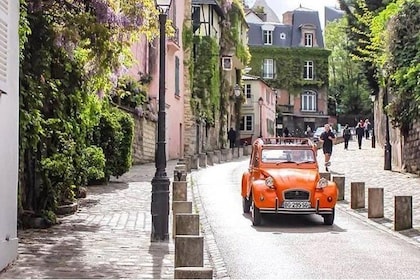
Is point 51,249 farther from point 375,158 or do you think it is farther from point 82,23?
point 375,158

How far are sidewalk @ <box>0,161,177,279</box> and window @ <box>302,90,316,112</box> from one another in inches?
2492

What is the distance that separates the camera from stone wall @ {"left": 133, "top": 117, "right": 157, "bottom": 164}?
1216 inches

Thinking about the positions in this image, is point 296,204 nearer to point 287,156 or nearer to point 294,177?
point 294,177

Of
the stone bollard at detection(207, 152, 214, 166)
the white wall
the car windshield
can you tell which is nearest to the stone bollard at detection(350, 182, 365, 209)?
the car windshield

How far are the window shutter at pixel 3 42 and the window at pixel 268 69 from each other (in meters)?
69.7

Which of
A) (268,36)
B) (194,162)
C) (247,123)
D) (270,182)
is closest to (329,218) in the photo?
(270,182)

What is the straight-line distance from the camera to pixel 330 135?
27.5 m

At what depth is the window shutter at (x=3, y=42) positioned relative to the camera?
8.80 m

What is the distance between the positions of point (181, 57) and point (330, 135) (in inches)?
626

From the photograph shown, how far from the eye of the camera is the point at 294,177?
14516 mm

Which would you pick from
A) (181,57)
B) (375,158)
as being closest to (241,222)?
(375,158)

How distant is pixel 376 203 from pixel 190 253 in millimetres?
8310

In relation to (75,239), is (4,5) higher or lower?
higher

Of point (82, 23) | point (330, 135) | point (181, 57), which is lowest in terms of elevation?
point (330, 135)
